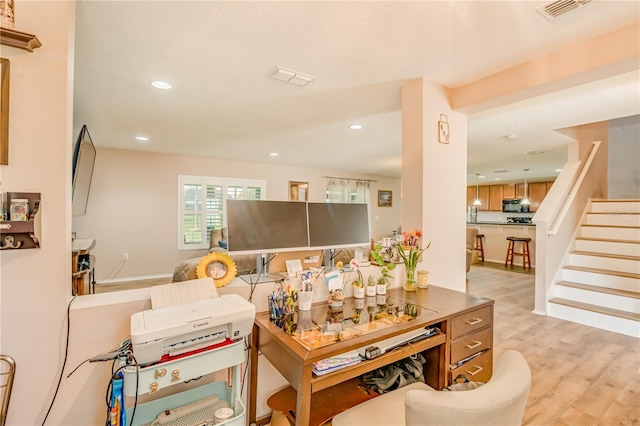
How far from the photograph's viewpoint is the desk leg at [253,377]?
1.56 meters

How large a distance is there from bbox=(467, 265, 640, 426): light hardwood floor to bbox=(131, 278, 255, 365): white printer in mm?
1884

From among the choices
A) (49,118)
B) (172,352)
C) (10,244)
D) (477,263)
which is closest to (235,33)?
(49,118)

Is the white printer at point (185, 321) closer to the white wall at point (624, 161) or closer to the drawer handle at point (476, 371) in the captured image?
the drawer handle at point (476, 371)

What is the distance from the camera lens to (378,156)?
17.7ft

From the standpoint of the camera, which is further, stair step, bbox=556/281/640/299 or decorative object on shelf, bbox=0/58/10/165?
stair step, bbox=556/281/640/299

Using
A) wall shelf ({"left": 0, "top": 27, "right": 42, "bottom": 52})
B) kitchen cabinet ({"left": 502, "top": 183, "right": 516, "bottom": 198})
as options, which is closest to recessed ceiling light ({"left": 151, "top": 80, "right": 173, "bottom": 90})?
wall shelf ({"left": 0, "top": 27, "right": 42, "bottom": 52})

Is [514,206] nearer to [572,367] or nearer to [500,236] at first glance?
[500,236]

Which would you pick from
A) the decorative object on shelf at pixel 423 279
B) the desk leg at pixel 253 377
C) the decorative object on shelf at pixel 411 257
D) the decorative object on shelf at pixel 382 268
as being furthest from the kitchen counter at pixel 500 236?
the desk leg at pixel 253 377

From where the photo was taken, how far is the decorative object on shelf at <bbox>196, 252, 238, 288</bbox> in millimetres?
1501

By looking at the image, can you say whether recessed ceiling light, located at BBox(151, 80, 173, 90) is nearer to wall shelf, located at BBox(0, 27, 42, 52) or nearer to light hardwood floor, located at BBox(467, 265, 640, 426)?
wall shelf, located at BBox(0, 27, 42, 52)

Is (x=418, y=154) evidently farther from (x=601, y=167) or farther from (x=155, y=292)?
(x=601, y=167)

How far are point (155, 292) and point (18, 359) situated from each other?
19.8 inches

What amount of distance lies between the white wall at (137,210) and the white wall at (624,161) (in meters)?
7.06

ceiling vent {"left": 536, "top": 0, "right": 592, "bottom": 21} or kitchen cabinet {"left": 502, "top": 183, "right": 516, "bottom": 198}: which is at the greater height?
ceiling vent {"left": 536, "top": 0, "right": 592, "bottom": 21}
